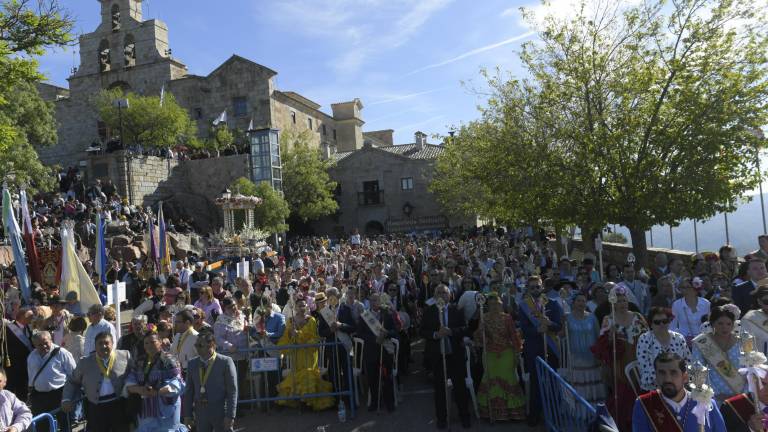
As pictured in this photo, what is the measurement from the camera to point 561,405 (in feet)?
20.0

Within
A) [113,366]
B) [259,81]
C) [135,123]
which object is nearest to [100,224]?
[113,366]

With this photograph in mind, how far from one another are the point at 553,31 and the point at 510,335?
379 inches

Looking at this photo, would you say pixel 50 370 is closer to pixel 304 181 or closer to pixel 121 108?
pixel 121 108

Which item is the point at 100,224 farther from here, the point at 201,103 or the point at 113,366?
the point at 201,103

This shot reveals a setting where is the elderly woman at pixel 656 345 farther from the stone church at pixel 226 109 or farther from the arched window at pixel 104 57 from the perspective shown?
the arched window at pixel 104 57

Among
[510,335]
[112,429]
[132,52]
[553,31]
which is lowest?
[112,429]

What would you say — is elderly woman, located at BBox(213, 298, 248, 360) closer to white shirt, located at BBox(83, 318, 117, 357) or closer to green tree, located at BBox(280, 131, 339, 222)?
white shirt, located at BBox(83, 318, 117, 357)

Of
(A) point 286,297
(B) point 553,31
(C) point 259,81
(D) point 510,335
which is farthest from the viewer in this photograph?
(C) point 259,81

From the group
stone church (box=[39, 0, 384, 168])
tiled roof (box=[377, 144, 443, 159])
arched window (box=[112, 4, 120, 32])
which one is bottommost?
A: tiled roof (box=[377, 144, 443, 159])

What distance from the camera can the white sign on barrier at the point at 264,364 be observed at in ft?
26.5

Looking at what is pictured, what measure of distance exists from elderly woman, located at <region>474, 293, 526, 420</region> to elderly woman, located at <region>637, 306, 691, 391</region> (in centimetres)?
208

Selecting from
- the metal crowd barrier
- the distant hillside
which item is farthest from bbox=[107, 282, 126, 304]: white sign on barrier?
the distant hillside

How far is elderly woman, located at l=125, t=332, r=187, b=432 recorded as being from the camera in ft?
18.9

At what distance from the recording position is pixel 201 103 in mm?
44031
